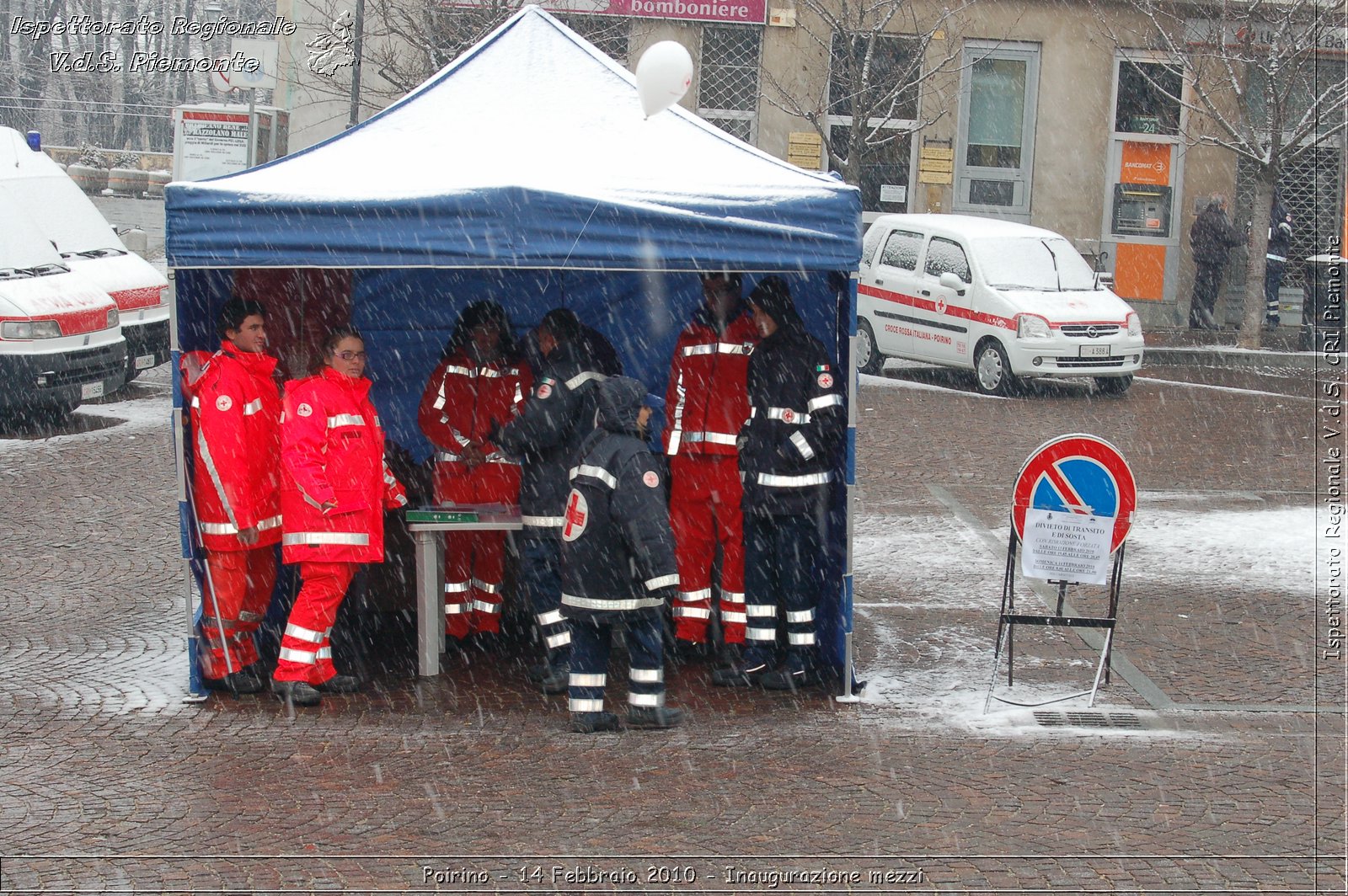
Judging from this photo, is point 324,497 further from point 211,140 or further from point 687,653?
point 211,140

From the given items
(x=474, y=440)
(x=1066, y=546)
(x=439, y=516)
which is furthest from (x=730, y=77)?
(x=1066, y=546)

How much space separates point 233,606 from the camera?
7.46 m

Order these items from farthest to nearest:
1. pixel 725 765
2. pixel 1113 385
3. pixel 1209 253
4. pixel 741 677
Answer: pixel 1209 253
pixel 1113 385
pixel 741 677
pixel 725 765

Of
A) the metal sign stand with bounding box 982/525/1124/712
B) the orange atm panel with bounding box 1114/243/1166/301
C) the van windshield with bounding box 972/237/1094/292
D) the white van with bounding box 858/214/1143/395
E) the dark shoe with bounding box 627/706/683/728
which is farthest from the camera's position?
the orange atm panel with bounding box 1114/243/1166/301

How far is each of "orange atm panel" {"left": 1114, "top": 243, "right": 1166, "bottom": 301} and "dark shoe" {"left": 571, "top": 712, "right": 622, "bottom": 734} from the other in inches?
810

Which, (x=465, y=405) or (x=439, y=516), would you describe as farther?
(x=465, y=405)

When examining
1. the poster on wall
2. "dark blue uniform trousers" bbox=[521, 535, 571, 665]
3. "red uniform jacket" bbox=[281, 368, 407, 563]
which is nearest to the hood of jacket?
"dark blue uniform trousers" bbox=[521, 535, 571, 665]

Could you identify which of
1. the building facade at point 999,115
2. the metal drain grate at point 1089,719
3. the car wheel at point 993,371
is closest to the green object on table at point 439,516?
the metal drain grate at point 1089,719

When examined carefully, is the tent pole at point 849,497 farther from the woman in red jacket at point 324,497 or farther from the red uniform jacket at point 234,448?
the red uniform jacket at point 234,448

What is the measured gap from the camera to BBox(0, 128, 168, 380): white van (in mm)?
15430

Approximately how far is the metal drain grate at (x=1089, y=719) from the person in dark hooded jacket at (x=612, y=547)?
1.92 m

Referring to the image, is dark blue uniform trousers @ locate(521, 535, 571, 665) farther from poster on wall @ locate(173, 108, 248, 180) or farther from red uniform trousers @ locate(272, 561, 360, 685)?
poster on wall @ locate(173, 108, 248, 180)

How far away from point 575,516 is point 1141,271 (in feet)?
68.2

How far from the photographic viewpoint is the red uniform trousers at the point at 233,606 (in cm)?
742
